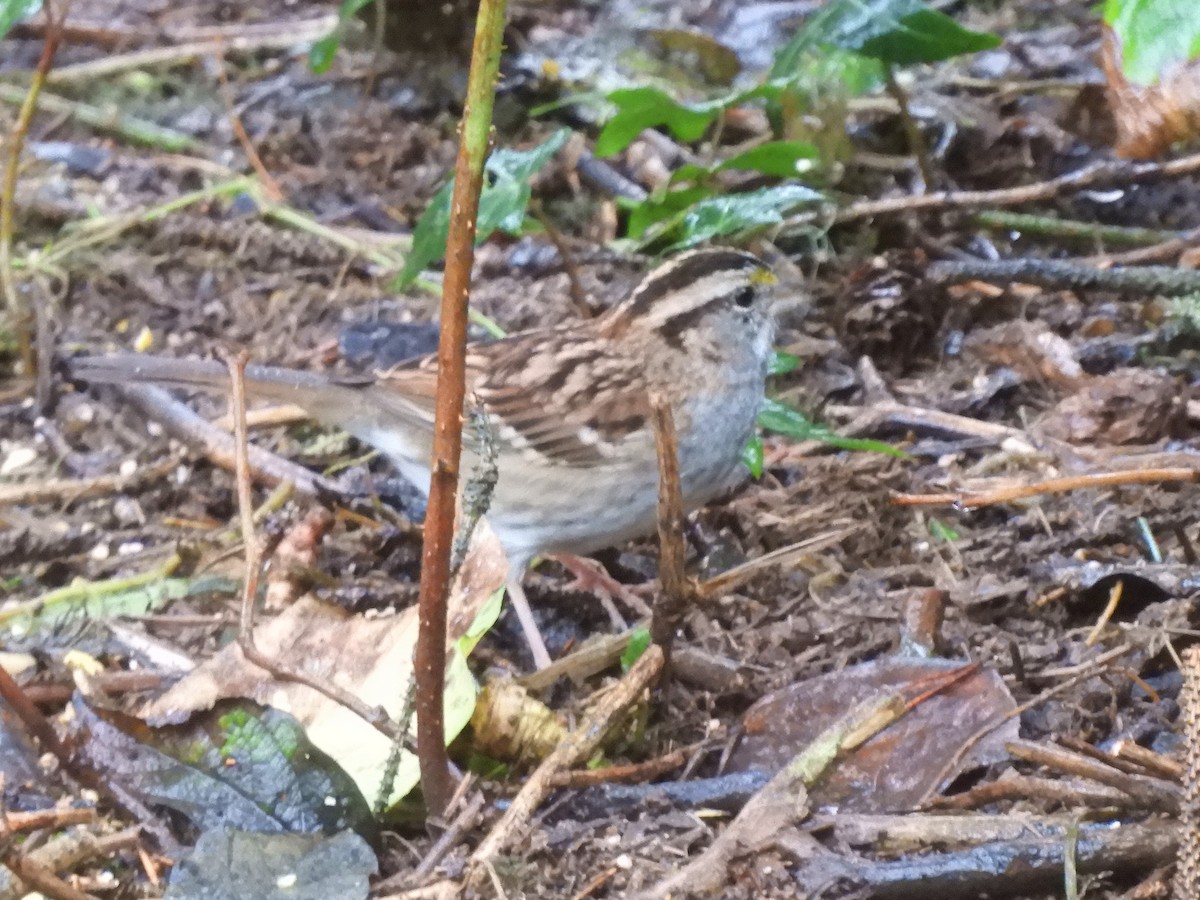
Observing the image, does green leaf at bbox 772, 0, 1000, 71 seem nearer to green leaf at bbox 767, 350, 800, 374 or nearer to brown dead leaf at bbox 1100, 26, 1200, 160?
brown dead leaf at bbox 1100, 26, 1200, 160

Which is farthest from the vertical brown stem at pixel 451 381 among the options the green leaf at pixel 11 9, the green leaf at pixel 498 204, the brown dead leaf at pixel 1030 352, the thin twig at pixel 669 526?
the brown dead leaf at pixel 1030 352

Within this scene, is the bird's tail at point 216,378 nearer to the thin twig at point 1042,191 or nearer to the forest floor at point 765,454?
the forest floor at point 765,454

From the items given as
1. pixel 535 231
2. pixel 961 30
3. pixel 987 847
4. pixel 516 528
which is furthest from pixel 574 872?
pixel 535 231

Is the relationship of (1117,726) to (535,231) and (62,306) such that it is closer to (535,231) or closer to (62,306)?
Answer: (535,231)

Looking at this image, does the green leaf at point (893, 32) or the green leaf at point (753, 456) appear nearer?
the green leaf at point (753, 456)

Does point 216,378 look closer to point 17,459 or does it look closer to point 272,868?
point 17,459

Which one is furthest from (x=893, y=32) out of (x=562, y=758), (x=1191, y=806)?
(x=1191, y=806)
